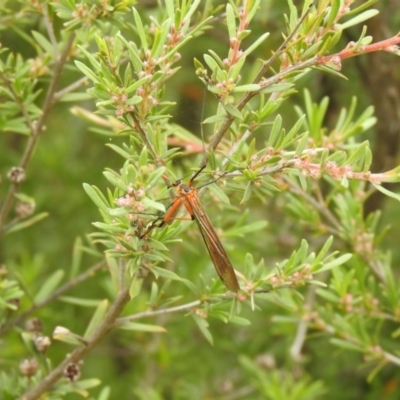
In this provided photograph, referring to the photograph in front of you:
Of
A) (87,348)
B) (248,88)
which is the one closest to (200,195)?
(248,88)

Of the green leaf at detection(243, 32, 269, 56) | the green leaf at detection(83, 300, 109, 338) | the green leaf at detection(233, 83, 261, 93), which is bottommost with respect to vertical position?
the green leaf at detection(83, 300, 109, 338)

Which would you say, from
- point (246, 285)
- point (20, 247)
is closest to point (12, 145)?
point (20, 247)

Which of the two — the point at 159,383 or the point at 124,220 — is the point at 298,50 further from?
the point at 159,383

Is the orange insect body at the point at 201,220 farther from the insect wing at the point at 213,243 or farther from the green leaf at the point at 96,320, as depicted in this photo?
the green leaf at the point at 96,320

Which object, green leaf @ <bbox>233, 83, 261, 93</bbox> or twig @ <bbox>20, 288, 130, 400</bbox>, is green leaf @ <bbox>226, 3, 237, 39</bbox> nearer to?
green leaf @ <bbox>233, 83, 261, 93</bbox>

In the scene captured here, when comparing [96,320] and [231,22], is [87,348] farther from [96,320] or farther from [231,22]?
[231,22]

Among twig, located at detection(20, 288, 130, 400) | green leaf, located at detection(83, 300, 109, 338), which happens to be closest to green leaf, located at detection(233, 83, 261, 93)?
twig, located at detection(20, 288, 130, 400)
